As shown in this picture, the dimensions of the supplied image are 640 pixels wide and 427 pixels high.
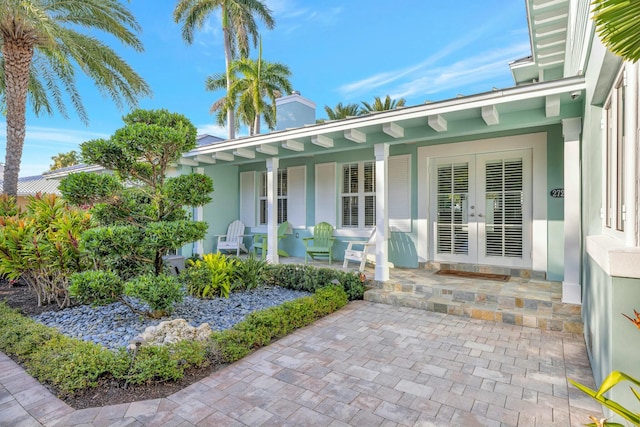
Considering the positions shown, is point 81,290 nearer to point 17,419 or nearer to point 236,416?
point 17,419

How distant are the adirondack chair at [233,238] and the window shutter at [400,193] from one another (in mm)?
3916

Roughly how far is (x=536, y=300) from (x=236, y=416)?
3816 millimetres

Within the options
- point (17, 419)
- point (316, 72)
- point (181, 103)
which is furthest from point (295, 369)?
point (181, 103)

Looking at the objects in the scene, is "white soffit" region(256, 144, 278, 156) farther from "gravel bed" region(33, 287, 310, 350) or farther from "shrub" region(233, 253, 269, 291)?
"gravel bed" region(33, 287, 310, 350)

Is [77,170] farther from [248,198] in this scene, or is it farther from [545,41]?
[545,41]

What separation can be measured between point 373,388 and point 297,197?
570 cm

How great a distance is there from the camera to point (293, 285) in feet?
18.1

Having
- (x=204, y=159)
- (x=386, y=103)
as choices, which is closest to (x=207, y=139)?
(x=204, y=159)

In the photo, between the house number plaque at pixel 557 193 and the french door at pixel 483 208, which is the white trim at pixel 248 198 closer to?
the french door at pixel 483 208

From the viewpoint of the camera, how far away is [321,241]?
23.5 ft

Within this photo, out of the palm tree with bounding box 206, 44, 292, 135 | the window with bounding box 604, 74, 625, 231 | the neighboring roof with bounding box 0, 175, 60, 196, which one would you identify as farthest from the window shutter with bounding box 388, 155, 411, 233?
the neighboring roof with bounding box 0, 175, 60, 196

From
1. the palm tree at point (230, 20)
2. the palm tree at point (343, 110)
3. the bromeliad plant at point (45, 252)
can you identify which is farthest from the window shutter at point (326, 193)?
the palm tree at point (343, 110)

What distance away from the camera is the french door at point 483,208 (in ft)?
17.9

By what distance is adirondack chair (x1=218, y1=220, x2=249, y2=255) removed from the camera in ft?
26.6
